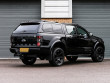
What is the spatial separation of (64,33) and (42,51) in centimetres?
157

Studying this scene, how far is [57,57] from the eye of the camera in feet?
40.3

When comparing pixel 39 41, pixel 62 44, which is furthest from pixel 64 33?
pixel 39 41

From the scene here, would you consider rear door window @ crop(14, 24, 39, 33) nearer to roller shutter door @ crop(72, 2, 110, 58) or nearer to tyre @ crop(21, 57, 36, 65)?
tyre @ crop(21, 57, 36, 65)

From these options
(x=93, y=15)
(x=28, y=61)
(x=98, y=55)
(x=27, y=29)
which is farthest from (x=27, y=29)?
(x=93, y=15)

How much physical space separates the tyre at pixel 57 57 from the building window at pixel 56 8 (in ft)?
17.6

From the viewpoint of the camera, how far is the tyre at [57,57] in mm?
12047

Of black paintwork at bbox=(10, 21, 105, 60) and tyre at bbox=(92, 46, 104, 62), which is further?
tyre at bbox=(92, 46, 104, 62)

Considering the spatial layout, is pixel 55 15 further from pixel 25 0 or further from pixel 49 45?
pixel 49 45

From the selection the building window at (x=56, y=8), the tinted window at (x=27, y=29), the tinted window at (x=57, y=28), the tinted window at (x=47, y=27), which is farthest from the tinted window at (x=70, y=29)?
the building window at (x=56, y=8)

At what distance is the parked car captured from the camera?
11.8 m

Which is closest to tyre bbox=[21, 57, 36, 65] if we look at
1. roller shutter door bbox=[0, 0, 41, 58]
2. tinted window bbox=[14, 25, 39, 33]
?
tinted window bbox=[14, 25, 39, 33]

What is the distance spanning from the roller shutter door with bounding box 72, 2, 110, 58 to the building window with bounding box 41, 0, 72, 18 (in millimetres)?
518

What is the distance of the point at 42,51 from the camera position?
11.8 metres

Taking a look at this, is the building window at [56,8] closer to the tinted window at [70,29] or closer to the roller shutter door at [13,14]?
the roller shutter door at [13,14]
